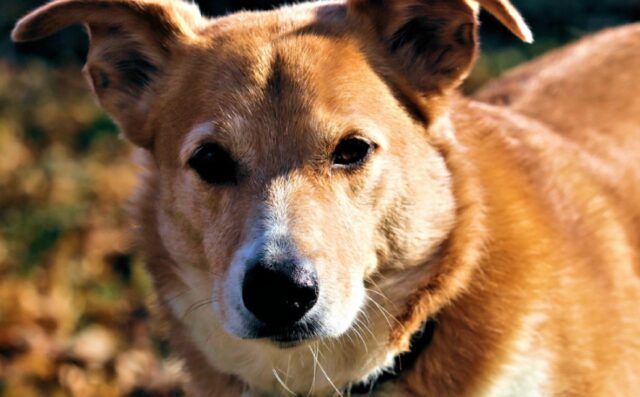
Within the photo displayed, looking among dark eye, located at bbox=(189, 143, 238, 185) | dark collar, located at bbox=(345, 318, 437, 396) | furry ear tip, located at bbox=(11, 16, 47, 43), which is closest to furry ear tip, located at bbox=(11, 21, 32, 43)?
furry ear tip, located at bbox=(11, 16, 47, 43)

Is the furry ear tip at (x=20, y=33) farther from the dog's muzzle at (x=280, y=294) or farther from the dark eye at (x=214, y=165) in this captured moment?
the dog's muzzle at (x=280, y=294)

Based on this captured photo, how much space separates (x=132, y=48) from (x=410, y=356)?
4.64 feet

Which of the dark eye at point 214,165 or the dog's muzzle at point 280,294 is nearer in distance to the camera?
the dog's muzzle at point 280,294

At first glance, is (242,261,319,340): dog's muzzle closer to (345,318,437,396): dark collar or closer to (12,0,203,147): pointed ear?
(345,318,437,396): dark collar

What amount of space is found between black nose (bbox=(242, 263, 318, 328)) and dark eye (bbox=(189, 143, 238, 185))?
1.41ft

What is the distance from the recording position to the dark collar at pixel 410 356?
10.1ft

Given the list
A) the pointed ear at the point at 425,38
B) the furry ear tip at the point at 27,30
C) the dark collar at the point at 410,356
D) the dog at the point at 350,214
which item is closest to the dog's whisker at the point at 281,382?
the dog at the point at 350,214

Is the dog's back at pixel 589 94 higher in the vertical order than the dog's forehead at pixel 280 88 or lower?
lower

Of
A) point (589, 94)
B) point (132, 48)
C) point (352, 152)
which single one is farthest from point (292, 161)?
point (589, 94)

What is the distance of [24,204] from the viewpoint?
5840 millimetres

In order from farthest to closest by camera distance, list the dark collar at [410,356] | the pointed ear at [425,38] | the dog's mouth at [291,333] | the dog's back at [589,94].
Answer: the dog's back at [589,94] → the pointed ear at [425,38] → the dark collar at [410,356] → the dog's mouth at [291,333]

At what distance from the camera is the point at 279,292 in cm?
270

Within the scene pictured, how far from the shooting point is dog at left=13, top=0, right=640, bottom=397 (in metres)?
2.90

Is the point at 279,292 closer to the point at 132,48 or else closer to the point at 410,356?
the point at 410,356
